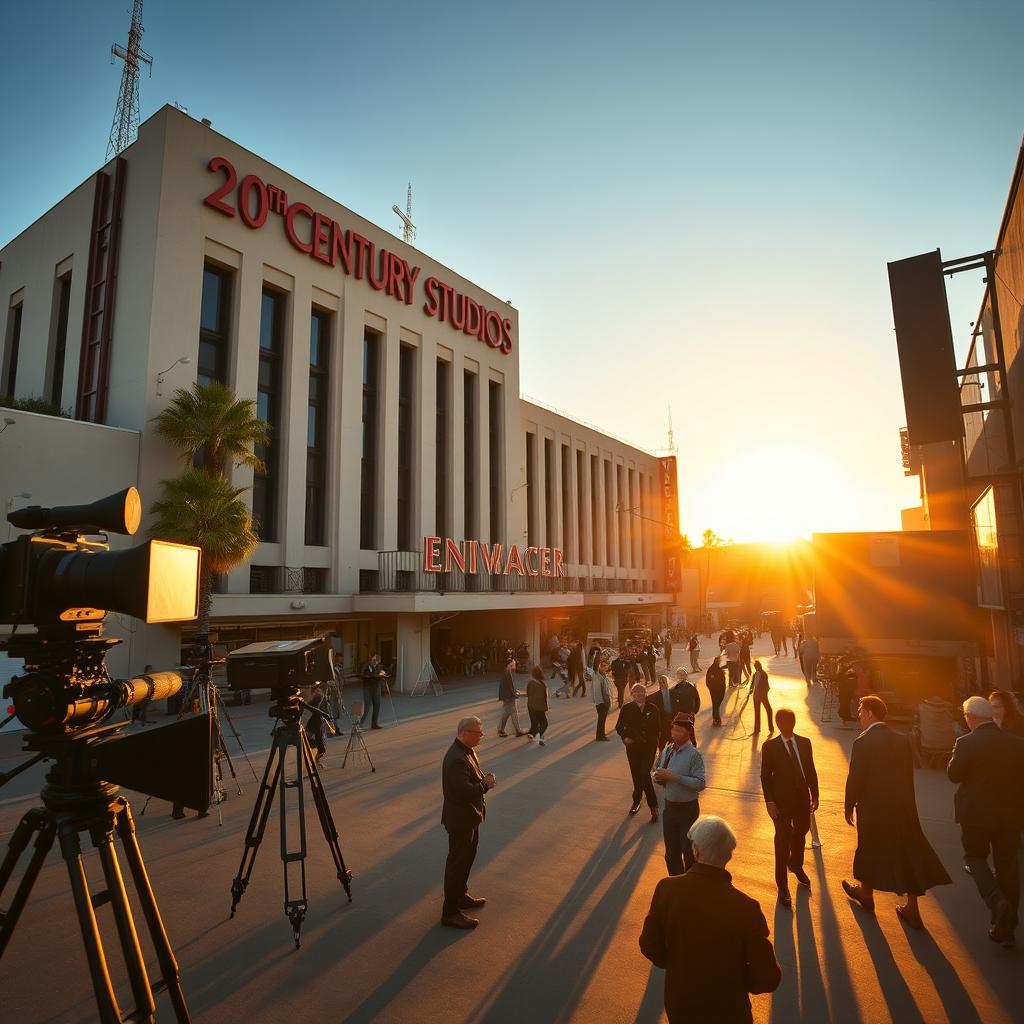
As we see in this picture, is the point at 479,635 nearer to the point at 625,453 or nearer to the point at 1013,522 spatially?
the point at 625,453

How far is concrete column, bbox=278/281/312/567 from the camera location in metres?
21.8

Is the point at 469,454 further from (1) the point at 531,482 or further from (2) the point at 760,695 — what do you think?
(2) the point at 760,695

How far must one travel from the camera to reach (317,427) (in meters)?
23.9

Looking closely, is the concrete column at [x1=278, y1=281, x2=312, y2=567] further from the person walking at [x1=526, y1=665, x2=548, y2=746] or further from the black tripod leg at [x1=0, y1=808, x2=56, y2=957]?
the black tripod leg at [x1=0, y1=808, x2=56, y2=957]

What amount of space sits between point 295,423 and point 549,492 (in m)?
19.8

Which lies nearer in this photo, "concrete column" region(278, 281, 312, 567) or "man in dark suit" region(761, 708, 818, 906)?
"man in dark suit" region(761, 708, 818, 906)

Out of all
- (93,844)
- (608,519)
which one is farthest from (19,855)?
(608,519)

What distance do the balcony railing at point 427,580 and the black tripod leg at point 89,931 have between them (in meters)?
20.0

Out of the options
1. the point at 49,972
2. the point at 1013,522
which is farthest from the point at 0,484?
the point at 1013,522

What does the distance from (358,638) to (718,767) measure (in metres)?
17.6

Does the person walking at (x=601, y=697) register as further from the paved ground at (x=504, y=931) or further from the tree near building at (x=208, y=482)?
the tree near building at (x=208, y=482)

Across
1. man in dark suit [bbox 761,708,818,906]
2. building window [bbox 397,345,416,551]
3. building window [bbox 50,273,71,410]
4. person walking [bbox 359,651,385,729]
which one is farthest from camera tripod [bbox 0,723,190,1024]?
building window [bbox 50,273,71,410]

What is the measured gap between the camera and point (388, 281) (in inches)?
1033

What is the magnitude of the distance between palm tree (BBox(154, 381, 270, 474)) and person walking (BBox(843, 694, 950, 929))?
58.4 feet
